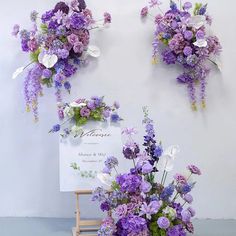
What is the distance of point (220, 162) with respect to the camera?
2281 millimetres

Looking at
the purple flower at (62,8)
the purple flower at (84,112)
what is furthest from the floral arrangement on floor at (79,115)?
the purple flower at (62,8)

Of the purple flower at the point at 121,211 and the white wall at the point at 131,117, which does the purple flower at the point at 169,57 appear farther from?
the purple flower at the point at 121,211

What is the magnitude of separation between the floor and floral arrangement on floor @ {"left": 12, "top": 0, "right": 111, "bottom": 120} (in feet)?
1.96

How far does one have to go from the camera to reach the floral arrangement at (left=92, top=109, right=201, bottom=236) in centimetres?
160

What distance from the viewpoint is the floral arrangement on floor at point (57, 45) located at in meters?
2.13

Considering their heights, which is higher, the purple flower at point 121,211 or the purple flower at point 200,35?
the purple flower at point 200,35

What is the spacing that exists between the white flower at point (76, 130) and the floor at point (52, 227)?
51 centimetres

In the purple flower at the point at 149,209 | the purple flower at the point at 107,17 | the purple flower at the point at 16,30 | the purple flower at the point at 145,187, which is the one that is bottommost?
Answer: the purple flower at the point at 149,209

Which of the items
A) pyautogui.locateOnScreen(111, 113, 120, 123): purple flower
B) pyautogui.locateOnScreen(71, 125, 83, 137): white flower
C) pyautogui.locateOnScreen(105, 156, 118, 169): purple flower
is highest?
pyautogui.locateOnScreen(111, 113, 120, 123): purple flower

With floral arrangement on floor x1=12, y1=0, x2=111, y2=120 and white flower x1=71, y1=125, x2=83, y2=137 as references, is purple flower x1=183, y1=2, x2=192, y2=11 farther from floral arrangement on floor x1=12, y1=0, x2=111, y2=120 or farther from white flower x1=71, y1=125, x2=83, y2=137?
white flower x1=71, y1=125, x2=83, y2=137

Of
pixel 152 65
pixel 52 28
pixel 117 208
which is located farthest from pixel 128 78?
pixel 117 208

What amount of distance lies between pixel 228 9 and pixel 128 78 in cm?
72

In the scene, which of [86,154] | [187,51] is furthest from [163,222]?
[187,51]

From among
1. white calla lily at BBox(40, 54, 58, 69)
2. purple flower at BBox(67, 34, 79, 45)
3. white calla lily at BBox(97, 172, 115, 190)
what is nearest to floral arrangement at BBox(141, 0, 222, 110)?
purple flower at BBox(67, 34, 79, 45)
